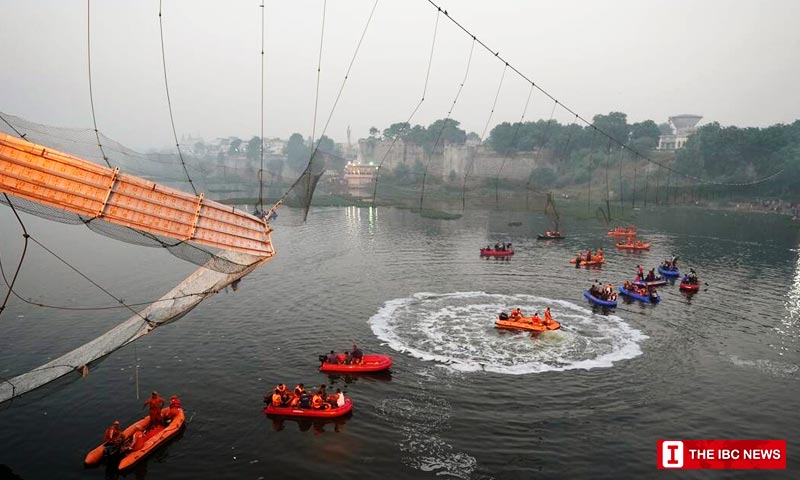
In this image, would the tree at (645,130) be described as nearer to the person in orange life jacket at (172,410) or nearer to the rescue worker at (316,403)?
the rescue worker at (316,403)

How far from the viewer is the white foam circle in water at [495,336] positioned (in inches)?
1237

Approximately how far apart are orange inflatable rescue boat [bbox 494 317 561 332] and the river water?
80 centimetres

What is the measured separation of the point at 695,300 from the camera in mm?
46594

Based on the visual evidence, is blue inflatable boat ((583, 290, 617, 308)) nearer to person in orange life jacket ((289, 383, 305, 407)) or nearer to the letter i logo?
the letter i logo

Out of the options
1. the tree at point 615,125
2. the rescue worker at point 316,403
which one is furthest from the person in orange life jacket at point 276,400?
the tree at point 615,125

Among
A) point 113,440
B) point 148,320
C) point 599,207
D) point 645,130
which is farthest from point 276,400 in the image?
point 645,130

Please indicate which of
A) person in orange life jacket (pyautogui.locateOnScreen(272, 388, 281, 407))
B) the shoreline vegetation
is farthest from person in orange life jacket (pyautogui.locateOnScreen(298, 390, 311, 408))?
the shoreline vegetation

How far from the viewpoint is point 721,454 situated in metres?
22.1

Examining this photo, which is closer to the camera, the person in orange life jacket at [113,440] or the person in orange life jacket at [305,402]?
the person in orange life jacket at [113,440]

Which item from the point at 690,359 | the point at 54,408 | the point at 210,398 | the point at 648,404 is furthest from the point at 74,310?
the point at 690,359

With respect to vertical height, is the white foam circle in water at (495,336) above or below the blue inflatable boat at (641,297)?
below

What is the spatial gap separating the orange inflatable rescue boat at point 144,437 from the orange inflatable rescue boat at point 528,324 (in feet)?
74.0

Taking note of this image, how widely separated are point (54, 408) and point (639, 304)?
44.0 metres

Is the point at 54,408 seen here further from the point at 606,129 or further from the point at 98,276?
the point at 606,129
